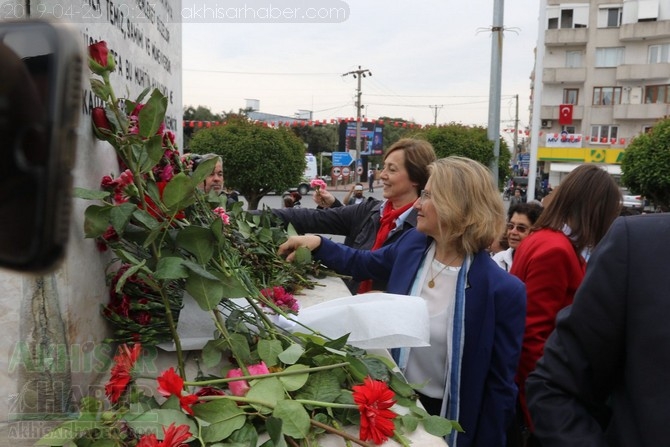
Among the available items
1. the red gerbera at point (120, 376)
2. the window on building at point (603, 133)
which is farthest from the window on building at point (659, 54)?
the red gerbera at point (120, 376)

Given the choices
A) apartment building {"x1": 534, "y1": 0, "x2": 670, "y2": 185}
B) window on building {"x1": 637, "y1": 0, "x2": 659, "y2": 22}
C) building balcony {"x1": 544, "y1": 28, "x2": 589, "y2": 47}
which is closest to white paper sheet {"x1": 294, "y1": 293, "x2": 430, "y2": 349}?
apartment building {"x1": 534, "y1": 0, "x2": 670, "y2": 185}

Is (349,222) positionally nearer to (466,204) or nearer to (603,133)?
(466,204)

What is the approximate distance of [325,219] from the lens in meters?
3.62

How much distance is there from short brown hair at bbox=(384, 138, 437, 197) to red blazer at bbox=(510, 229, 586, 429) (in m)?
0.89

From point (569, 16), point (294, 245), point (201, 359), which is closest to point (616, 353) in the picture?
point (201, 359)

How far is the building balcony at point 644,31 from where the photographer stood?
38281 mm

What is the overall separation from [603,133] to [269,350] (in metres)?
43.7

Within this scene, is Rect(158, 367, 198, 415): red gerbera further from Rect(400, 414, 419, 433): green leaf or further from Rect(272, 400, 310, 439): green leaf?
Rect(400, 414, 419, 433): green leaf

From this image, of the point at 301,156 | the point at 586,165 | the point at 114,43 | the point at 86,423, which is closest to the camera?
the point at 86,423

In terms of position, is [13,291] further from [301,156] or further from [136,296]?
[301,156]

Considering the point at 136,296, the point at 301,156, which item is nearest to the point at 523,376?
the point at 136,296

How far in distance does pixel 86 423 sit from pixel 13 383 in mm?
283

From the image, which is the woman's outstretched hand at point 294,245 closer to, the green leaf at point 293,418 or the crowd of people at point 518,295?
the crowd of people at point 518,295

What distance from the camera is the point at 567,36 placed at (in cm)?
4078
